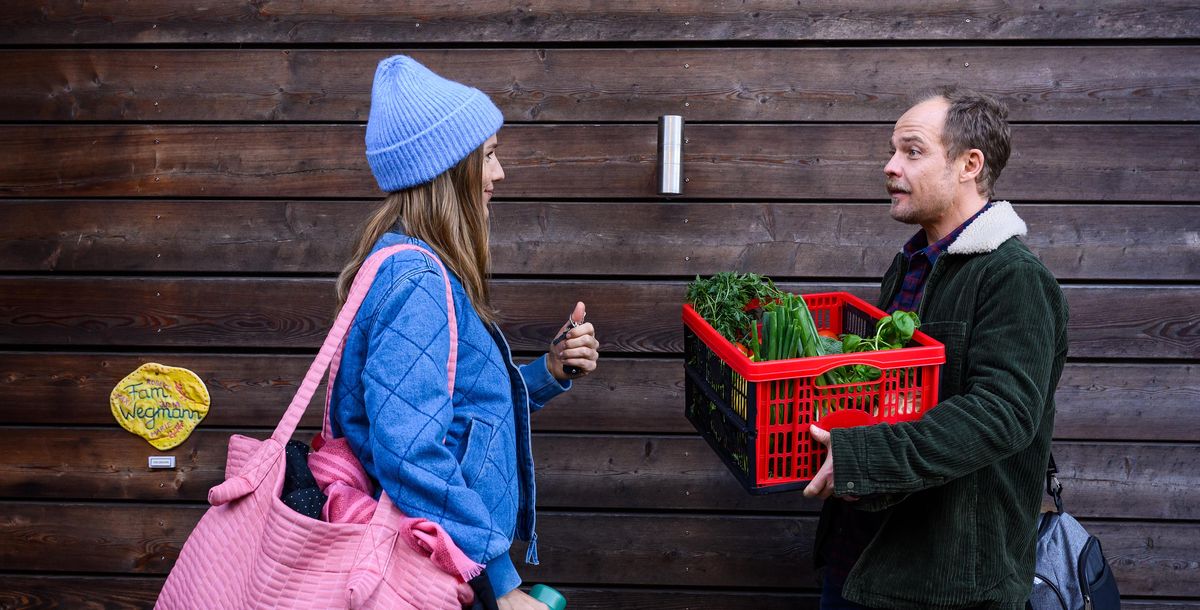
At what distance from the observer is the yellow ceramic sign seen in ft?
10.7

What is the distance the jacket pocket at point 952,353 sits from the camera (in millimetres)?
1956

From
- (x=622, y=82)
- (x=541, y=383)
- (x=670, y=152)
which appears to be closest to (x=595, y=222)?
(x=670, y=152)

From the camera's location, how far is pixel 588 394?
10.6 feet

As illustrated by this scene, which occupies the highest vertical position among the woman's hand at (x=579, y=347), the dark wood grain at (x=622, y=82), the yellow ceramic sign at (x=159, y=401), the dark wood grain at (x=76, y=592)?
Answer: the dark wood grain at (x=622, y=82)

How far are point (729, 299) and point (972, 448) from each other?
67cm

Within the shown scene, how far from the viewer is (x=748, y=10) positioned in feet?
10.1

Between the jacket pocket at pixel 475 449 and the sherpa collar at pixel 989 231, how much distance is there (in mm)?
1201

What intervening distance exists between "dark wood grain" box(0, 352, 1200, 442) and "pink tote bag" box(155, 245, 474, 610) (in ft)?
5.04

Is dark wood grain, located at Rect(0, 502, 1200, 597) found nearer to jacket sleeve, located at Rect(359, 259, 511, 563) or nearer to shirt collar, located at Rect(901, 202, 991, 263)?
shirt collar, located at Rect(901, 202, 991, 263)

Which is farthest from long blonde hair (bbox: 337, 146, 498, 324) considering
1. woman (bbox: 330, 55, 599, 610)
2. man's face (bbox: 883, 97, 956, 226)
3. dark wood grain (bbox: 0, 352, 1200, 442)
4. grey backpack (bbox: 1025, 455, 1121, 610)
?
grey backpack (bbox: 1025, 455, 1121, 610)

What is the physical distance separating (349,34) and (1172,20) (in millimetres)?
2969

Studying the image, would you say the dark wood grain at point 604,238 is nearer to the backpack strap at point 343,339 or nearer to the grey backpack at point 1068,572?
the grey backpack at point 1068,572

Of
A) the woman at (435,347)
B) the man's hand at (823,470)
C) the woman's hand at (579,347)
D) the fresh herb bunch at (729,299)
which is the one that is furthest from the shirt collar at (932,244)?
the woman at (435,347)

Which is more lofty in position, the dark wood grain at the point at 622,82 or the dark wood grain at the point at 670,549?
the dark wood grain at the point at 622,82
